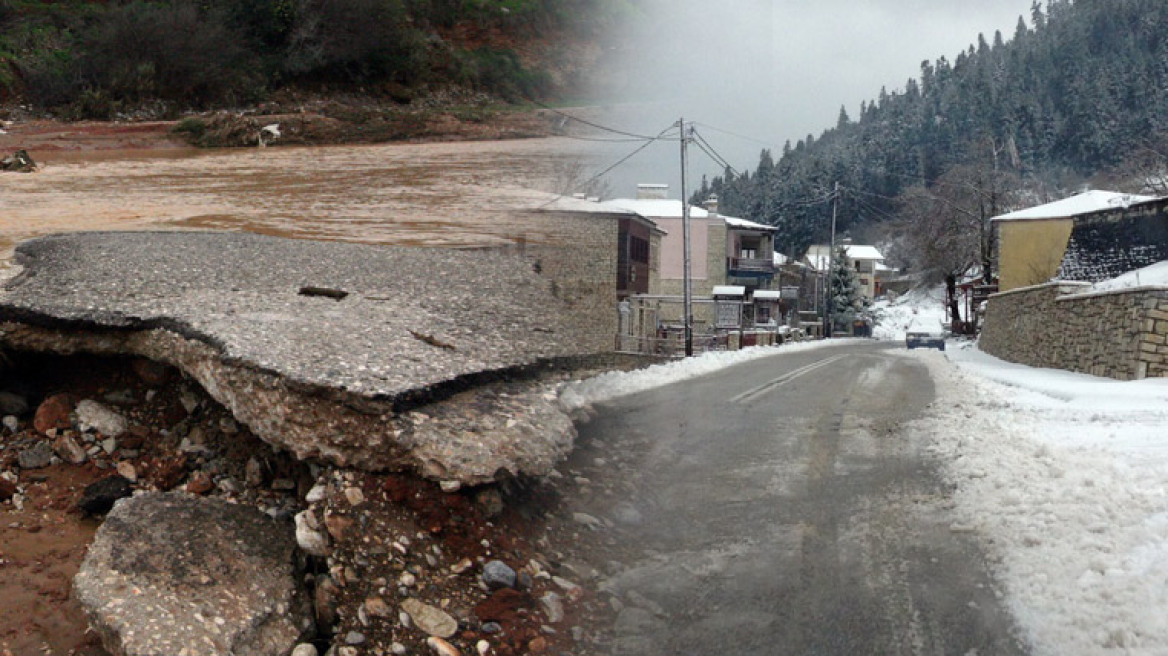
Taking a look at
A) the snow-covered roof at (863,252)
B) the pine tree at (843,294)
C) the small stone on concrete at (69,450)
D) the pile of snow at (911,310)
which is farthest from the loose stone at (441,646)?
the snow-covered roof at (863,252)

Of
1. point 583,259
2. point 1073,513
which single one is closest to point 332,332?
point 583,259

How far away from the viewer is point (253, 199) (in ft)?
24.5

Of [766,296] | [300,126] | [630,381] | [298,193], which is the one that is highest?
[300,126]

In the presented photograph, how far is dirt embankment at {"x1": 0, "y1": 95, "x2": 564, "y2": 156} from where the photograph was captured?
7.29 m

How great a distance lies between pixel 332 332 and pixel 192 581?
1.80 m

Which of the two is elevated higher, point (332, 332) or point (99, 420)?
point (332, 332)

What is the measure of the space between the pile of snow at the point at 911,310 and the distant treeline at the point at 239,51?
5367 centimetres

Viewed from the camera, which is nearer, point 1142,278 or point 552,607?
point 552,607

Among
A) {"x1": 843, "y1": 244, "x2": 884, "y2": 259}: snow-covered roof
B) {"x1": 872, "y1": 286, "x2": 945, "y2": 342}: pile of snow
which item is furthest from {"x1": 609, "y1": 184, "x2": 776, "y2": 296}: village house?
{"x1": 843, "y1": 244, "x2": 884, "y2": 259}: snow-covered roof

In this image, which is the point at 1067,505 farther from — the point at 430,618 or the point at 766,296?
the point at 766,296

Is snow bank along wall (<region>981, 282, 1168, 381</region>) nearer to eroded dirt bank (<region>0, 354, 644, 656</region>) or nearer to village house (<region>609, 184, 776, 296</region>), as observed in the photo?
village house (<region>609, 184, 776, 296</region>)

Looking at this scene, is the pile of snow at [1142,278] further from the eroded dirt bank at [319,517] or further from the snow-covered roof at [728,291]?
the snow-covered roof at [728,291]

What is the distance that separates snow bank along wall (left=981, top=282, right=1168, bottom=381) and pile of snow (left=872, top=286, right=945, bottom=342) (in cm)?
3985

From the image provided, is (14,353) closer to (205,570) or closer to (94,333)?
(94,333)
